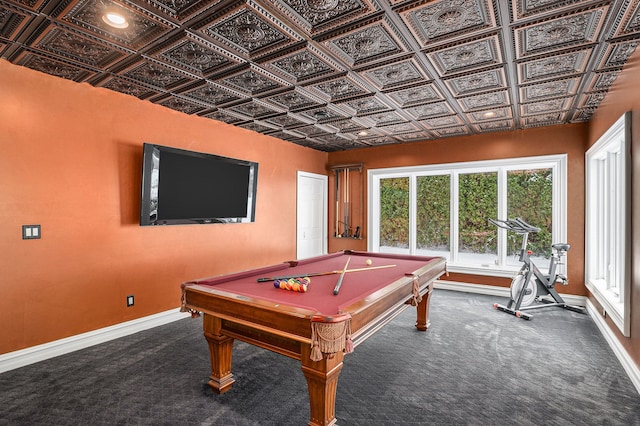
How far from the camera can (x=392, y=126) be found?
15.6 ft

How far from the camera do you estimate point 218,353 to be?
2.34 m

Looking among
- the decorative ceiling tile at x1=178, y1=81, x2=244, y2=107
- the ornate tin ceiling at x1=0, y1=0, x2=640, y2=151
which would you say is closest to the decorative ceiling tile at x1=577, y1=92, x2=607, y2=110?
the ornate tin ceiling at x1=0, y1=0, x2=640, y2=151

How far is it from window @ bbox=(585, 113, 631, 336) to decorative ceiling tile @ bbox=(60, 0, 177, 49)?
→ 12.1ft

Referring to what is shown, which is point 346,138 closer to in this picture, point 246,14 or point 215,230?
point 215,230

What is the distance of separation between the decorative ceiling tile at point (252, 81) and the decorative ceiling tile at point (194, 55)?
164mm

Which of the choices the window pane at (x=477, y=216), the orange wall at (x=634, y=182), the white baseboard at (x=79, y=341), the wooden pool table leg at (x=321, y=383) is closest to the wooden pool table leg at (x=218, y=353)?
the wooden pool table leg at (x=321, y=383)

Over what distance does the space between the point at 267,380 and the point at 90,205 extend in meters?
2.46

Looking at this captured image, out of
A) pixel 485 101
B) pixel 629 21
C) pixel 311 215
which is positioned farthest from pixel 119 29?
pixel 311 215

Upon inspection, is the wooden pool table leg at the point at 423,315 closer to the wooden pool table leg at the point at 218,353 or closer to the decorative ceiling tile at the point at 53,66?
the wooden pool table leg at the point at 218,353

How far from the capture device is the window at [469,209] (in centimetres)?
495

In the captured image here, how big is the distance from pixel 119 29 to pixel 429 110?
328cm

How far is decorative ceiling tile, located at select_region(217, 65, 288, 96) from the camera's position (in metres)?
2.91

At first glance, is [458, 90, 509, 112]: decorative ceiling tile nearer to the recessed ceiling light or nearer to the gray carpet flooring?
the gray carpet flooring

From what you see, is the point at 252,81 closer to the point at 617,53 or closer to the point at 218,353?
the point at 218,353
